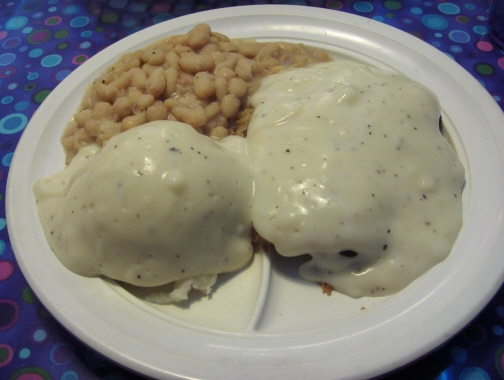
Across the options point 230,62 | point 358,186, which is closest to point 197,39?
point 230,62

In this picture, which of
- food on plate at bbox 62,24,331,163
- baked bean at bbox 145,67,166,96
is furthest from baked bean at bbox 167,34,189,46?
baked bean at bbox 145,67,166,96

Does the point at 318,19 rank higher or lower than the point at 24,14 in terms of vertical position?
higher

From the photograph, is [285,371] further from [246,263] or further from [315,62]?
[315,62]

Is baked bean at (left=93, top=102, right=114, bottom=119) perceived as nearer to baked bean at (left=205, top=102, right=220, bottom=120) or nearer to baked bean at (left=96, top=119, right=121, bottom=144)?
baked bean at (left=96, top=119, right=121, bottom=144)

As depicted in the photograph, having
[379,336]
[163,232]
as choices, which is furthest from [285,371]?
[163,232]

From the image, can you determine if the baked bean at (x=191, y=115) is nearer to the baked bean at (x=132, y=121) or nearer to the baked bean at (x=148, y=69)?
the baked bean at (x=132, y=121)

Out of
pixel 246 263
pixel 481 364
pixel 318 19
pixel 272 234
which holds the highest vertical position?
pixel 318 19

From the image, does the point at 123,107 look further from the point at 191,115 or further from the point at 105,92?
the point at 191,115
